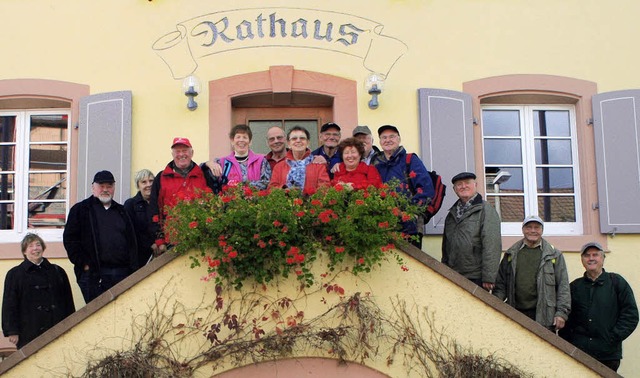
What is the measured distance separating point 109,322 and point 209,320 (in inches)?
28.3

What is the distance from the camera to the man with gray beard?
6453 mm

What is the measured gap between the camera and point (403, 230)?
6.20 m

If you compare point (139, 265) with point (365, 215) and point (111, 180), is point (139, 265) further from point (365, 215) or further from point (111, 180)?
point (365, 215)

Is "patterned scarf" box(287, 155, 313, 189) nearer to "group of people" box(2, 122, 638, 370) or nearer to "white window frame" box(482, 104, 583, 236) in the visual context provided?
"group of people" box(2, 122, 638, 370)

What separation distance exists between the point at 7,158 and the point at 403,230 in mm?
4372

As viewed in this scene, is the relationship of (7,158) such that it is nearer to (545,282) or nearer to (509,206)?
(509,206)

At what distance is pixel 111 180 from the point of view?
664 centimetres

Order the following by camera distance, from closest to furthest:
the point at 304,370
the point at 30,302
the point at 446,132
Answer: the point at 304,370, the point at 30,302, the point at 446,132

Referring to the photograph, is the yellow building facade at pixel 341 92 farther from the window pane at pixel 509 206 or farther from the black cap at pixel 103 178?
the black cap at pixel 103 178

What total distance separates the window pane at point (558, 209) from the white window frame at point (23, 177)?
15.7 feet

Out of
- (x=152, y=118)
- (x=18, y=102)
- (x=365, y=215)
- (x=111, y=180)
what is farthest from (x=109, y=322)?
(x=18, y=102)

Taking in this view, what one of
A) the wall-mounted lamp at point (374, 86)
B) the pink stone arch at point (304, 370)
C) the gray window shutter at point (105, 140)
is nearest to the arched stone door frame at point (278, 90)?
the wall-mounted lamp at point (374, 86)

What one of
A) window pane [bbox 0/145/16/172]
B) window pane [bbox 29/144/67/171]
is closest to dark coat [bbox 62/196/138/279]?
window pane [bbox 29/144/67/171]

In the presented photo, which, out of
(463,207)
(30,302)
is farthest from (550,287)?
(30,302)
